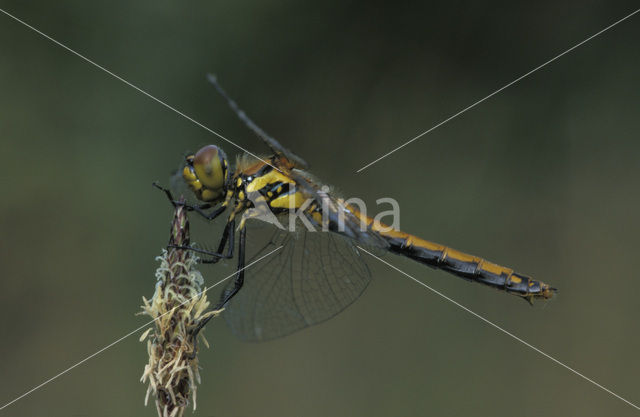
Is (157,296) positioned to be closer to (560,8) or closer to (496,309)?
(496,309)

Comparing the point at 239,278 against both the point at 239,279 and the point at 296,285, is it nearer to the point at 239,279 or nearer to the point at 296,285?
the point at 239,279

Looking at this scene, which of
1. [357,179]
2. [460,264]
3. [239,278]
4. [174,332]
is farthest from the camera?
[357,179]

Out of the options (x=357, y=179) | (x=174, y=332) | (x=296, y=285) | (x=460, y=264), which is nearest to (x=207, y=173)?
(x=296, y=285)

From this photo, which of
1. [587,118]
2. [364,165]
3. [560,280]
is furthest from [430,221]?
[587,118]

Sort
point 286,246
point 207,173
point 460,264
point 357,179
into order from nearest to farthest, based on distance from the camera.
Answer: point 207,173 → point 286,246 → point 460,264 → point 357,179

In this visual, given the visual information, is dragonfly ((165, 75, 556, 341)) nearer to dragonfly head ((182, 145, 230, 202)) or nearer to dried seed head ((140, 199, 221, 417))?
dragonfly head ((182, 145, 230, 202))

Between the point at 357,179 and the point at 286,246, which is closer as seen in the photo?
the point at 286,246
